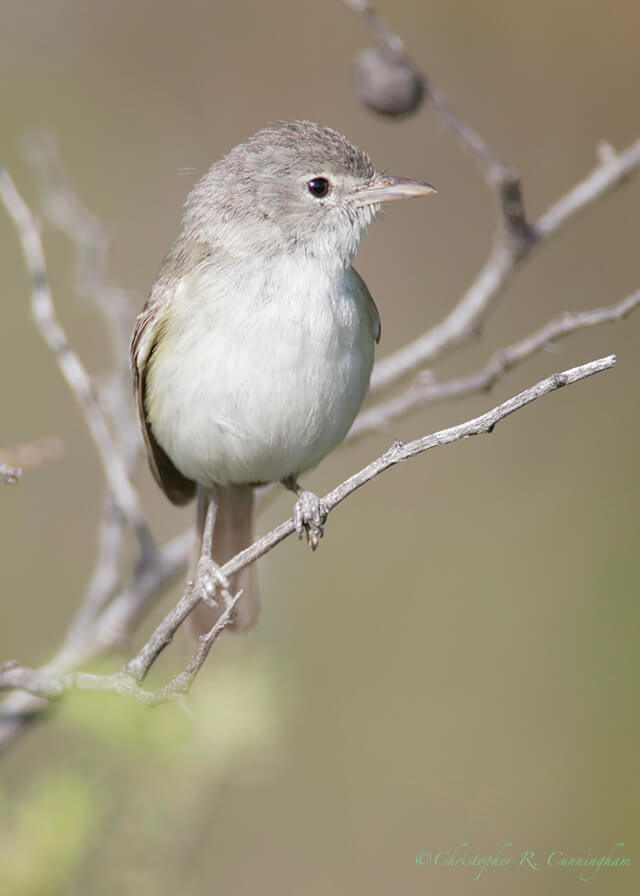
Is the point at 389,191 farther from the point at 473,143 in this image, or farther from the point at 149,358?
the point at 149,358

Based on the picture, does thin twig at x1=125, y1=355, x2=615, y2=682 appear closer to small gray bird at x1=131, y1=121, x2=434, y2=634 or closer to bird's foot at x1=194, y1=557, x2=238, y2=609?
bird's foot at x1=194, y1=557, x2=238, y2=609

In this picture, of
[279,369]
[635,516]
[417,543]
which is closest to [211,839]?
[417,543]

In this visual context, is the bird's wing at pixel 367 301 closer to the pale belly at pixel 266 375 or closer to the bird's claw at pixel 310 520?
the pale belly at pixel 266 375

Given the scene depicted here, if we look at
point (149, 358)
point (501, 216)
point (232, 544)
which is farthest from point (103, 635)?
point (501, 216)

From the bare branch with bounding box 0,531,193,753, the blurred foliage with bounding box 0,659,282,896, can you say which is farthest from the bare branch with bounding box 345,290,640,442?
the blurred foliage with bounding box 0,659,282,896

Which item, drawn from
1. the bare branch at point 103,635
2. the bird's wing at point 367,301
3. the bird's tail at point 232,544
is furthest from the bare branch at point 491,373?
the bare branch at point 103,635

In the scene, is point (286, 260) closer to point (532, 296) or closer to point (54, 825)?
point (54, 825)
